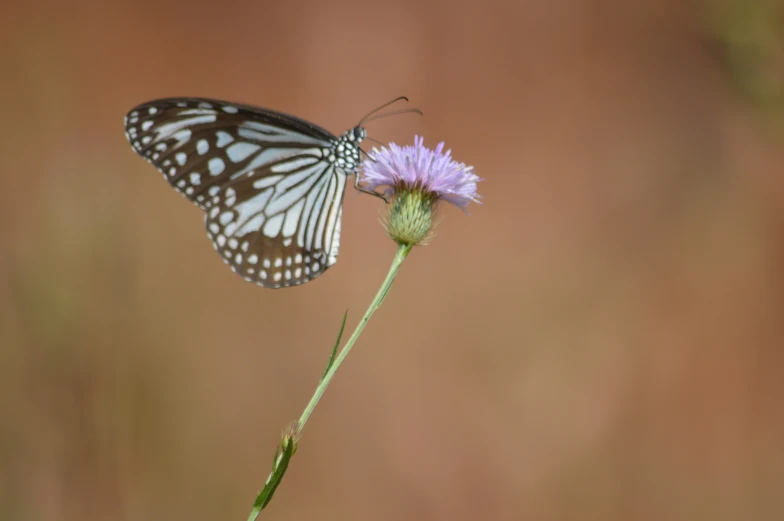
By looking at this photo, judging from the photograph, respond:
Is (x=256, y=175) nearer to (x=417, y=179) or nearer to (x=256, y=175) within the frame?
(x=256, y=175)

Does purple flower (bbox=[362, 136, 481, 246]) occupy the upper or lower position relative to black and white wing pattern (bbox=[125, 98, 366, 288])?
upper

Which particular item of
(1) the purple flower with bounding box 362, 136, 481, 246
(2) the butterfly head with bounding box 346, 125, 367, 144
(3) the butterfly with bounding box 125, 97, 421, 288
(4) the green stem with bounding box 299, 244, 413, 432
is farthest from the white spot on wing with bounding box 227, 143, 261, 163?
A: (4) the green stem with bounding box 299, 244, 413, 432

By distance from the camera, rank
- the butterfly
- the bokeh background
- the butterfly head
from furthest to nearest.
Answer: the bokeh background → the butterfly head → the butterfly

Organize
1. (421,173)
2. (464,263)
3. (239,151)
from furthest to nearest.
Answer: (464,263) → (239,151) → (421,173)

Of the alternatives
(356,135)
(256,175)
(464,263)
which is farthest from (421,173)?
(464,263)

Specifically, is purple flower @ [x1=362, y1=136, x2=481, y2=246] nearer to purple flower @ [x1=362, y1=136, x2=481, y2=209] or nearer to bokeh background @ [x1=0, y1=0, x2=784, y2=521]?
purple flower @ [x1=362, y1=136, x2=481, y2=209]

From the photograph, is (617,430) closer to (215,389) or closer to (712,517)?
(712,517)

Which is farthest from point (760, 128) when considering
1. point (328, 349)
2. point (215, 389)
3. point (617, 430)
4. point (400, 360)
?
point (215, 389)
